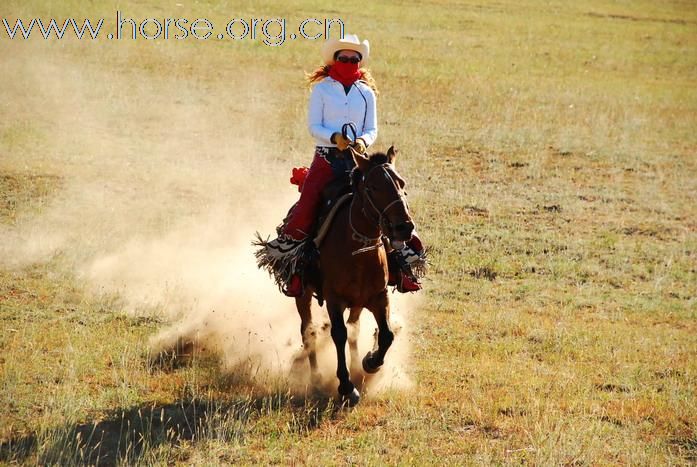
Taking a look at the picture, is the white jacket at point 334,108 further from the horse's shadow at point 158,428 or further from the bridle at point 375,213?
the horse's shadow at point 158,428

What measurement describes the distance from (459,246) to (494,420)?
696 cm

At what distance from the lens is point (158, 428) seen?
807cm

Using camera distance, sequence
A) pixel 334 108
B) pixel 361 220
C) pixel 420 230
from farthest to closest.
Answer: pixel 420 230 < pixel 334 108 < pixel 361 220

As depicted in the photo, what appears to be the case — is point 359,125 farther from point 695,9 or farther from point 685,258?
point 695,9

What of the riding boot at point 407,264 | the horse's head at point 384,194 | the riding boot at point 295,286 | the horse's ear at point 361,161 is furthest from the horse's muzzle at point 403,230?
the riding boot at point 295,286

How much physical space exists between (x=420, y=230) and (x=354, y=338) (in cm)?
640

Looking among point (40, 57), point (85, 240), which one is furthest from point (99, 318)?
point (40, 57)

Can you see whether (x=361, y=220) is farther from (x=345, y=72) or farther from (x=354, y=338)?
(x=354, y=338)

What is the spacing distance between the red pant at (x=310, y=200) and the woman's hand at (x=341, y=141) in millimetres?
417

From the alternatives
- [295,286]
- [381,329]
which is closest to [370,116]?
[295,286]

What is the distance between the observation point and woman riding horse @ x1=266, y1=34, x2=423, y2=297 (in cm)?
898

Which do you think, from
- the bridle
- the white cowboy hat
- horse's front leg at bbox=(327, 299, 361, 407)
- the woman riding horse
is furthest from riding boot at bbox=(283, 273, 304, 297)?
the white cowboy hat

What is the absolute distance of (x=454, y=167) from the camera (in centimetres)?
2048

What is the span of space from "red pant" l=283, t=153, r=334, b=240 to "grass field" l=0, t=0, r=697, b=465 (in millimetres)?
1475
